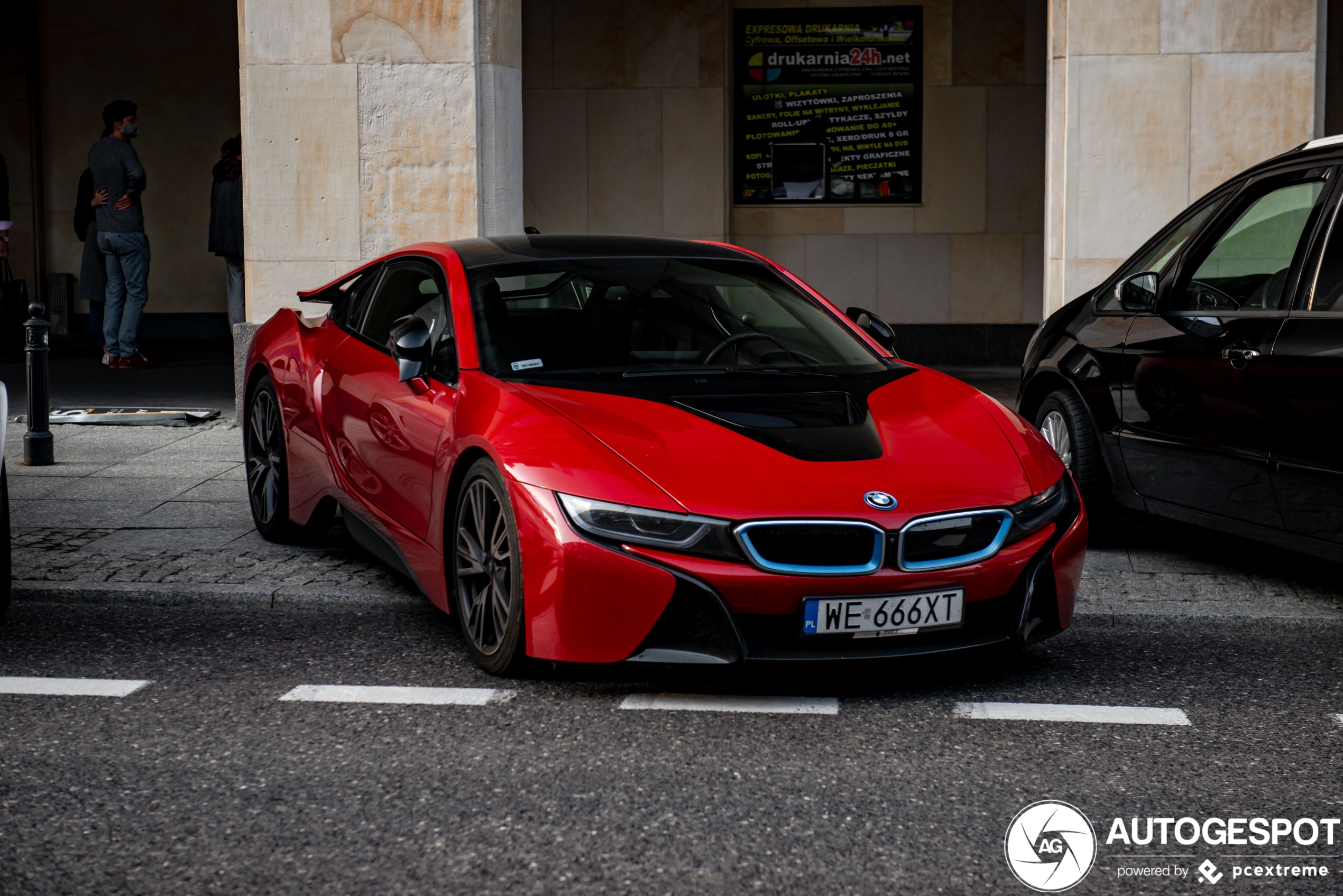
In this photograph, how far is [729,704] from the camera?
445 cm

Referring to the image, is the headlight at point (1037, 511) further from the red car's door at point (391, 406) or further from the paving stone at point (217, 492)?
the paving stone at point (217, 492)

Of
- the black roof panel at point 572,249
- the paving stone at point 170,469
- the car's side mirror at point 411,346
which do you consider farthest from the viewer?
the paving stone at point 170,469

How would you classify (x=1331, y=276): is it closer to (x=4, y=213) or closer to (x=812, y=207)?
(x=812, y=207)

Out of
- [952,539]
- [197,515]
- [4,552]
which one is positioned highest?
[952,539]

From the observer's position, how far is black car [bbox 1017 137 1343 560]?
17.3 feet

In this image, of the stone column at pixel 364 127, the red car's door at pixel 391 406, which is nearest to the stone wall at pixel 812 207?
the stone column at pixel 364 127

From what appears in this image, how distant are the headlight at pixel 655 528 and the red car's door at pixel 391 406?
903 millimetres

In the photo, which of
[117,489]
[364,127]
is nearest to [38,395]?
[117,489]

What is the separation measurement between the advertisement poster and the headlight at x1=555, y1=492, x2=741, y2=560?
407 inches

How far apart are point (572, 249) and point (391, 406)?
0.92 meters

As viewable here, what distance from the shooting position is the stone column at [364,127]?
1038cm

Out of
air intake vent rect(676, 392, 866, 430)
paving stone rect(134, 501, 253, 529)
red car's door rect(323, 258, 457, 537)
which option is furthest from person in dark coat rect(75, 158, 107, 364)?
air intake vent rect(676, 392, 866, 430)

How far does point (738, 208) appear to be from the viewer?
46.9ft

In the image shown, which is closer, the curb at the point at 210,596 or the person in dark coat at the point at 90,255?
the curb at the point at 210,596
